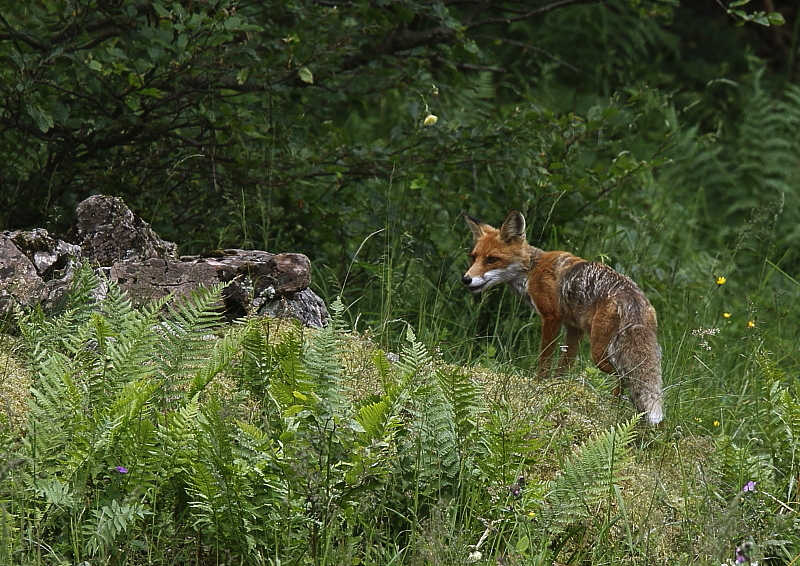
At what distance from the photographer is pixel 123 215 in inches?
218

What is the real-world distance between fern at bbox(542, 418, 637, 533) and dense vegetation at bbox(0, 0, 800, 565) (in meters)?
0.01

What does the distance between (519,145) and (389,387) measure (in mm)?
3700

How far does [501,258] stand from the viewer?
7.05 meters

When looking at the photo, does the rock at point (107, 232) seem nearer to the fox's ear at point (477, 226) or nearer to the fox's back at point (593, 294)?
the fox's ear at point (477, 226)

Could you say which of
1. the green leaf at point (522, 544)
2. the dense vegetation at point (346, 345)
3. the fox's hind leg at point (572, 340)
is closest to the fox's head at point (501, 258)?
the dense vegetation at point (346, 345)

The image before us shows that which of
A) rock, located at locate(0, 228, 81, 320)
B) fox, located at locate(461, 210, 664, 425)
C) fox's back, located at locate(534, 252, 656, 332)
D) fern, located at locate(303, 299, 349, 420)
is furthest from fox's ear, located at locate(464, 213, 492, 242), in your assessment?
fern, located at locate(303, 299, 349, 420)

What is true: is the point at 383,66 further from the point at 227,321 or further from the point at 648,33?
the point at 648,33

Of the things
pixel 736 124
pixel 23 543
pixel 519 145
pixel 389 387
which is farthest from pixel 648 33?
pixel 23 543

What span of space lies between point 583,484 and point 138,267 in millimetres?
2796

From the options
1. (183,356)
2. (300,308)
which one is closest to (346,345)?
(300,308)

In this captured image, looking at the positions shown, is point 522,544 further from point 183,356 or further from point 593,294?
point 593,294

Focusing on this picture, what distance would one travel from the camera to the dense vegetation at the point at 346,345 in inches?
136

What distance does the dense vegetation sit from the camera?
11.3 feet

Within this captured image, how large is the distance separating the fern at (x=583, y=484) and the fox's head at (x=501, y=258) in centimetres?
304
